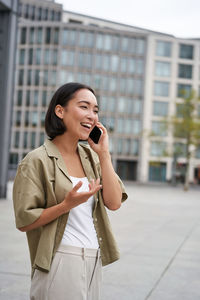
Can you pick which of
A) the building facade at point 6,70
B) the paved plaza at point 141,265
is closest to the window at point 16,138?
the building facade at point 6,70

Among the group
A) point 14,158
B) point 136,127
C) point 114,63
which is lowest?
point 14,158

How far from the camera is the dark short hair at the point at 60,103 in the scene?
2.27 meters

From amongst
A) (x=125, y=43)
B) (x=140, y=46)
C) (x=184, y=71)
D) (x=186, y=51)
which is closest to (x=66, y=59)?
(x=125, y=43)

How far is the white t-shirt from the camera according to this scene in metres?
2.19

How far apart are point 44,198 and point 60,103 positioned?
50 cm

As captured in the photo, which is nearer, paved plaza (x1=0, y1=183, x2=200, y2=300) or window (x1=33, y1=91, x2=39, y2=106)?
paved plaza (x1=0, y1=183, x2=200, y2=300)

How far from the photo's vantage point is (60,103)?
7.50 feet

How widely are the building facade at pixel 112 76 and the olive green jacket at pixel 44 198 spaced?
64.6m

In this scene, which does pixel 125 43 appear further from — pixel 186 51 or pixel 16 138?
pixel 16 138

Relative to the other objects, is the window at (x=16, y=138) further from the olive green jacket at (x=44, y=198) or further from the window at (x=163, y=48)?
the olive green jacket at (x=44, y=198)

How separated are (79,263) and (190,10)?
256 cm

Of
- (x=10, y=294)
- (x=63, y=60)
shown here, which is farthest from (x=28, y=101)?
(x=10, y=294)

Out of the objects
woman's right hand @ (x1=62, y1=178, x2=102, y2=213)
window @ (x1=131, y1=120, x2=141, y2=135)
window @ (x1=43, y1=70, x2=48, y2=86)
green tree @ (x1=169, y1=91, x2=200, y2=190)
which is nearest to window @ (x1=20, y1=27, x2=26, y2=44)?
window @ (x1=43, y1=70, x2=48, y2=86)

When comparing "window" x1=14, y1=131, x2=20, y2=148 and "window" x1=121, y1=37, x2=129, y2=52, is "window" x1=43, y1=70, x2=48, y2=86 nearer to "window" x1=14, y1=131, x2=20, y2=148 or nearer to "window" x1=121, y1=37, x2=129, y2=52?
"window" x1=14, y1=131, x2=20, y2=148
